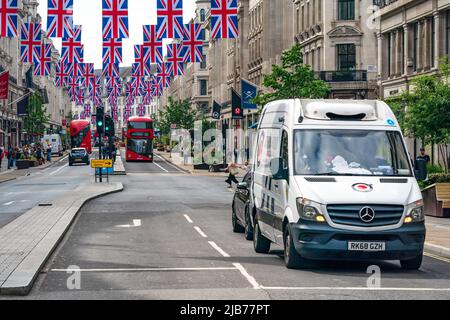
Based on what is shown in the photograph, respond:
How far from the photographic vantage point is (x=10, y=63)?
111 m

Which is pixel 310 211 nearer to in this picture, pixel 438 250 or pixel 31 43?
pixel 438 250

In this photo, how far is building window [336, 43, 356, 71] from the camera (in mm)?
64000

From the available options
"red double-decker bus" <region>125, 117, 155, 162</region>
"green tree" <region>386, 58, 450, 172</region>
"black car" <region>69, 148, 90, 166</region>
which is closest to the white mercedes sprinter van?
"green tree" <region>386, 58, 450, 172</region>

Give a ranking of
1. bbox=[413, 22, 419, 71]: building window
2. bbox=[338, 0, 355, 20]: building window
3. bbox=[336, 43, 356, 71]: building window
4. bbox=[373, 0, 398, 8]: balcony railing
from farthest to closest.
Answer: bbox=[338, 0, 355, 20]: building window → bbox=[336, 43, 356, 71]: building window → bbox=[373, 0, 398, 8]: balcony railing → bbox=[413, 22, 419, 71]: building window

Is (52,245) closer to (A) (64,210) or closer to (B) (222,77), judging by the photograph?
(A) (64,210)

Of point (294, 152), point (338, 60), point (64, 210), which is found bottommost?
point (64, 210)

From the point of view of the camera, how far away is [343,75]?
62.3 meters

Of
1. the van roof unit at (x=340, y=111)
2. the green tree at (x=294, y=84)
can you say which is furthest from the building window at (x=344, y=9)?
the van roof unit at (x=340, y=111)

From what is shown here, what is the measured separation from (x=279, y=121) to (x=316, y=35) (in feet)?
167

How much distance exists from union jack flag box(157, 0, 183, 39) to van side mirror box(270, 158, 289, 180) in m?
25.8

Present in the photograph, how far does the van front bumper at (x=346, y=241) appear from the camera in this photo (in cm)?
1395

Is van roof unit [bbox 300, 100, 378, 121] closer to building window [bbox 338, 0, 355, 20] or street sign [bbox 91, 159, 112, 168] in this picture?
street sign [bbox 91, 159, 112, 168]

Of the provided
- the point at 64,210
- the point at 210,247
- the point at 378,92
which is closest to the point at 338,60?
the point at 378,92

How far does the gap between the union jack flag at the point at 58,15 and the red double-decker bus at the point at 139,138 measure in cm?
4394
